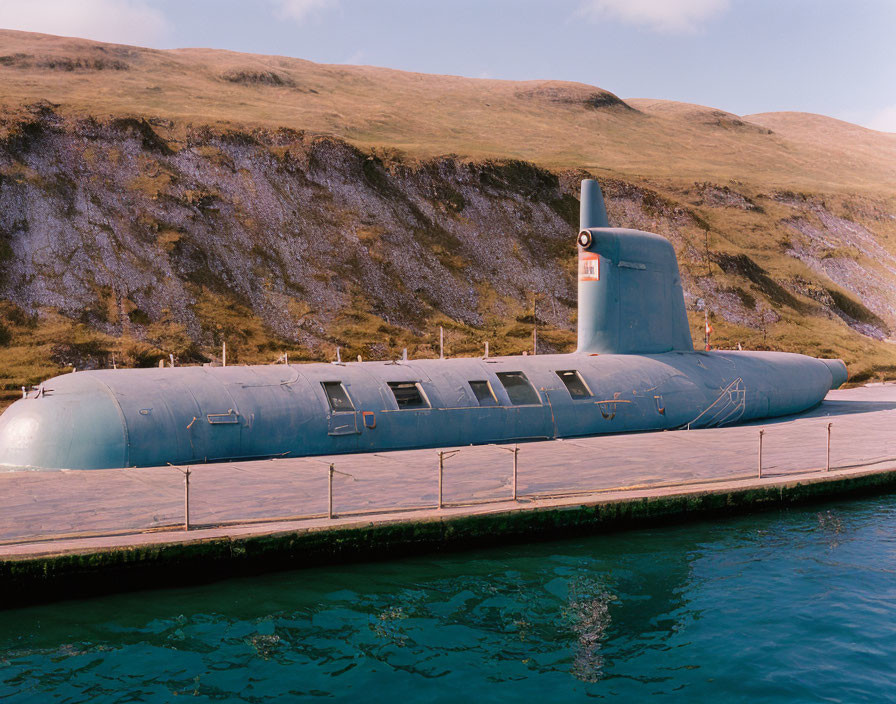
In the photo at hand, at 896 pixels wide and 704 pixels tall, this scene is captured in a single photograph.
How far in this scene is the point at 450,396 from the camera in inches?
779

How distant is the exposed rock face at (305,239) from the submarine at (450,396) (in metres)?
24.3

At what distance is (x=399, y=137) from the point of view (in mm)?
79812

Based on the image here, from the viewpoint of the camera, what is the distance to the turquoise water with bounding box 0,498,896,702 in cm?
955

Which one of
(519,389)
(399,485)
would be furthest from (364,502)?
(519,389)

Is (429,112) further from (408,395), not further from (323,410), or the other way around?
(323,410)

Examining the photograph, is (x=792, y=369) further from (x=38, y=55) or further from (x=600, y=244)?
(x=38, y=55)

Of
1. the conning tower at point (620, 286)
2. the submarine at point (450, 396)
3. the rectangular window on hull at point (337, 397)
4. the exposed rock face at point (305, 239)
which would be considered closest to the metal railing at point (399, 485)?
the submarine at point (450, 396)

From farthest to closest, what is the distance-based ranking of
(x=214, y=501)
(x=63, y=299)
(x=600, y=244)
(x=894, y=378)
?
(x=894, y=378) < (x=63, y=299) < (x=600, y=244) < (x=214, y=501)

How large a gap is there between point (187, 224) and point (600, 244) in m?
33.8

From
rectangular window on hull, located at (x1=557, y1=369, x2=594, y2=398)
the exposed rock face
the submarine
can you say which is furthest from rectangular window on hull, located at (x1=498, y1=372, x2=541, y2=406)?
the exposed rock face

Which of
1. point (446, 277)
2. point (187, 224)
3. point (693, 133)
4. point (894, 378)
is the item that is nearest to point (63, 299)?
point (187, 224)

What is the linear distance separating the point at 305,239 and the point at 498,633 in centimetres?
4432

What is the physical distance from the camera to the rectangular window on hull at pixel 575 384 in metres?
21.5

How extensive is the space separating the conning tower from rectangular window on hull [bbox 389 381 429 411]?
6.86 m
